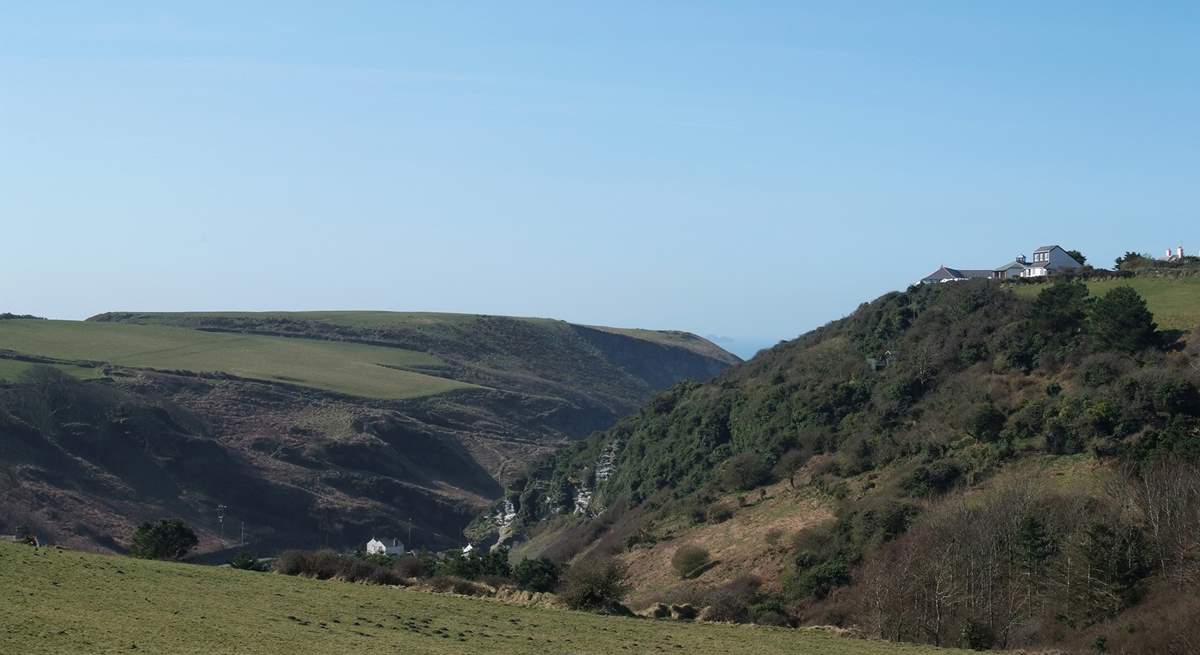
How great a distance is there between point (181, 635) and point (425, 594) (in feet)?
44.6

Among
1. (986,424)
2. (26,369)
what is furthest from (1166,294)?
(26,369)

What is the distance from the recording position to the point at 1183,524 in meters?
45.2

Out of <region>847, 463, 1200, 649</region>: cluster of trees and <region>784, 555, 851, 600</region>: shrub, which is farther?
<region>784, 555, 851, 600</region>: shrub

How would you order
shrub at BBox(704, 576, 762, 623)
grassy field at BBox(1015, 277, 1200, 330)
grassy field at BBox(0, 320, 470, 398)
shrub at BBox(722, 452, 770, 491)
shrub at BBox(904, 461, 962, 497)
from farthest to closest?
grassy field at BBox(0, 320, 470, 398) < shrub at BBox(722, 452, 770, 491) < grassy field at BBox(1015, 277, 1200, 330) < shrub at BBox(904, 461, 962, 497) < shrub at BBox(704, 576, 762, 623)

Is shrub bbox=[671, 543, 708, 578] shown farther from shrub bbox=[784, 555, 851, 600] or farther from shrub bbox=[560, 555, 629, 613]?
shrub bbox=[560, 555, 629, 613]

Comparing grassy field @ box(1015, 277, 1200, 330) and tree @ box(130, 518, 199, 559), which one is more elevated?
grassy field @ box(1015, 277, 1200, 330)

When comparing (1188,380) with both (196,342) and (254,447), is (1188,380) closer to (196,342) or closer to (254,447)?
(254,447)

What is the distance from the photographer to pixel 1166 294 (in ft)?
260

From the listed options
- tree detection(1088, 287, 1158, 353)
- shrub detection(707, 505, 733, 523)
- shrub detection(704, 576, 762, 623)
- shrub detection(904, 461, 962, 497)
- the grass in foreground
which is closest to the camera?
shrub detection(704, 576, 762, 623)

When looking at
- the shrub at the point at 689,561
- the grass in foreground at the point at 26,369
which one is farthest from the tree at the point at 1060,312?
the grass in foreground at the point at 26,369

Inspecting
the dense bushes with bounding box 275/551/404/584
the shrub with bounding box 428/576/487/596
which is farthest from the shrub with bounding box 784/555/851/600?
the dense bushes with bounding box 275/551/404/584

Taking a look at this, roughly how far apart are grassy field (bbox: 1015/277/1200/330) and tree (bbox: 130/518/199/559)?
5087cm

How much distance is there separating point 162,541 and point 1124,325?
156 feet

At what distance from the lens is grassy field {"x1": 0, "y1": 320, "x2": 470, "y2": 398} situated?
145 meters
